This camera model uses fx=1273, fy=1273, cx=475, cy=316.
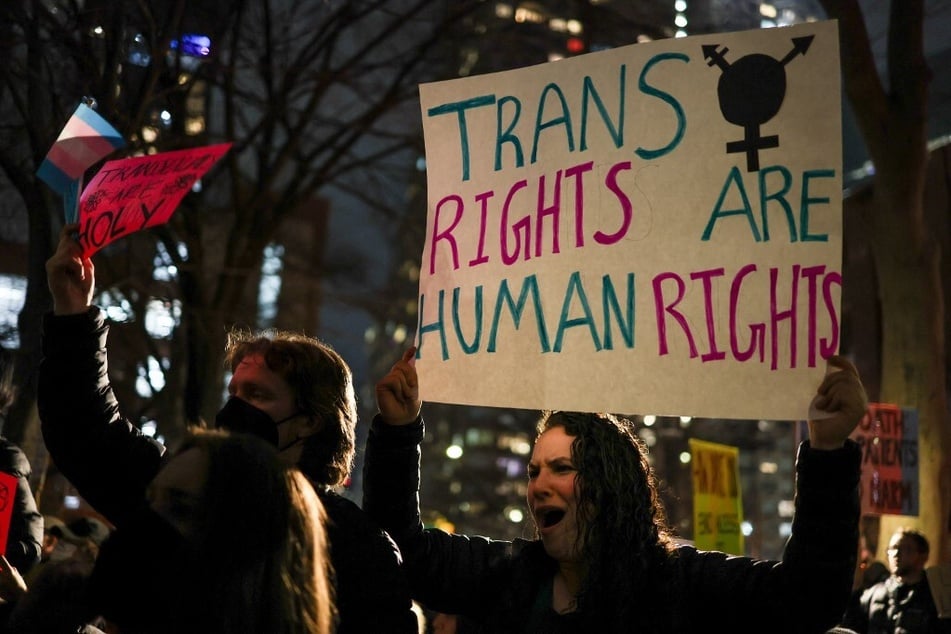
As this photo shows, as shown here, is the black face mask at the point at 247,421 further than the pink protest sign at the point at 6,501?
No

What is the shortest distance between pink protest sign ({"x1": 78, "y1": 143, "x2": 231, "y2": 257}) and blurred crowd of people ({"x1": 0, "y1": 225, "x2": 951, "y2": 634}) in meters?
0.26

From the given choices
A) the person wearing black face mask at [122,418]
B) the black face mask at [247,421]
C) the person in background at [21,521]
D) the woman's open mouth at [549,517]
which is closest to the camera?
the black face mask at [247,421]

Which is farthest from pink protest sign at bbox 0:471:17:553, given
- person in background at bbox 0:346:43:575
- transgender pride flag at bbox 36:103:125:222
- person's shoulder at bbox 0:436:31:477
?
transgender pride flag at bbox 36:103:125:222

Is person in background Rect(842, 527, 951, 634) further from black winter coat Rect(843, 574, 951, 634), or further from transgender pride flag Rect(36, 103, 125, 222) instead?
transgender pride flag Rect(36, 103, 125, 222)

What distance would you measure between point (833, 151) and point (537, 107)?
94 cm

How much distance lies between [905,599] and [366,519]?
6866 mm

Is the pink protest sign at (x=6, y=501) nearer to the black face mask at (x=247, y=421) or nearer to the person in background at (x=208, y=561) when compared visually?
the black face mask at (x=247, y=421)

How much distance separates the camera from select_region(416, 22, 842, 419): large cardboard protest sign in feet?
11.1

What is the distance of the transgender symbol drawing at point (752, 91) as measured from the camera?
Result: 3471 mm

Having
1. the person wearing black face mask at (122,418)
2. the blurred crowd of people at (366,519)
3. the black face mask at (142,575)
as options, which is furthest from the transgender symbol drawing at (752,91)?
the black face mask at (142,575)

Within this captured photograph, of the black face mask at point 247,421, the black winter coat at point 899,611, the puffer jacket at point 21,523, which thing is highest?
the black face mask at point 247,421

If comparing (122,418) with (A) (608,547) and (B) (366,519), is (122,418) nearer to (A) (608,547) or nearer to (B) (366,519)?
(B) (366,519)

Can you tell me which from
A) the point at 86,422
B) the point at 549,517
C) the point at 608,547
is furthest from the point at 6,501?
the point at 608,547

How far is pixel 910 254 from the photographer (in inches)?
504
